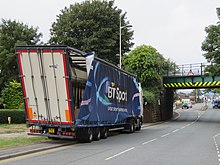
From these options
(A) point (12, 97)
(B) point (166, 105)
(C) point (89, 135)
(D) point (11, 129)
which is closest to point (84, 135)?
(C) point (89, 135)

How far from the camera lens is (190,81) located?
48875 millimetres

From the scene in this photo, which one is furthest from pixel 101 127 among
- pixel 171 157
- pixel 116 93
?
pixel 171 157

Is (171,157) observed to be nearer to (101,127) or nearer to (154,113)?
(101,127)

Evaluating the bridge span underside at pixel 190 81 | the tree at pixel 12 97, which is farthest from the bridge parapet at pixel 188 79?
the tree at pixel 12 97

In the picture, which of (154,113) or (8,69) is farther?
(8,69)

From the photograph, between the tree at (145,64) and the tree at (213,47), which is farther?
the tree at (145,64)

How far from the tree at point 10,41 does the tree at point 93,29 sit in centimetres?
532

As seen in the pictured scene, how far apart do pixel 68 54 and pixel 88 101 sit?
2.56 metres

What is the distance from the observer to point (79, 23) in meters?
50.9

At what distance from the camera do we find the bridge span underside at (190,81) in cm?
4712

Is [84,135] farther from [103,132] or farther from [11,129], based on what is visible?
[11,129]

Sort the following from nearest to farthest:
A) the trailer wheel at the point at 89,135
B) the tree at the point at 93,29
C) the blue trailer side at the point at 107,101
Result: the blue trailer side at the point at 107,101
the trailer wheel at the point at 89,135
the tree at the point at 93,29

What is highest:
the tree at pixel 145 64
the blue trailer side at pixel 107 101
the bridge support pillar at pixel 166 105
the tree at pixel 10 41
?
the tree at pixel 10 41

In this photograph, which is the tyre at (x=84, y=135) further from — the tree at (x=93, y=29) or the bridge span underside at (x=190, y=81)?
the tree at (x=93, y=29)
